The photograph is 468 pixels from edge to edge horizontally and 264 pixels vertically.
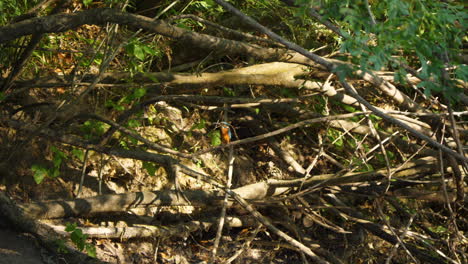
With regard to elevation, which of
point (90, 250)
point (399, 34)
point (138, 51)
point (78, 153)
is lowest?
point (90, 250)

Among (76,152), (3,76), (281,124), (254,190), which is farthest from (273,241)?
(3,76)

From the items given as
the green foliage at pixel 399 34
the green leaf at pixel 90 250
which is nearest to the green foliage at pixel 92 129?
the green leaf at pixel 90 250

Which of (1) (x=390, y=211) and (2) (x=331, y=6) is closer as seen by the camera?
(2) (x=331, y=6)

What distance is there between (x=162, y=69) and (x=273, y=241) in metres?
1.61

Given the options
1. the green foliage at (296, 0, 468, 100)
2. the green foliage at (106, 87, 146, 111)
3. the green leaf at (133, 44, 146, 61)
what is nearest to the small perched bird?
the green foliage at (106, 87, 146, 111)

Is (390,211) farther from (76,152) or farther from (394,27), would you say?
(394,27)

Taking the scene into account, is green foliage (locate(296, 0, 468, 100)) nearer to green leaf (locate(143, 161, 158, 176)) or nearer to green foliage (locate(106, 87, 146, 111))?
green foliage (locate(106, 87, 146, 111))

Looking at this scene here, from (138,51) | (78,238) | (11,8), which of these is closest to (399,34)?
(138,51)

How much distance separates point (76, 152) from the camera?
3.37 meters

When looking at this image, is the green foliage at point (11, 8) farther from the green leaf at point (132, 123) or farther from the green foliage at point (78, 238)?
the green foliage at point (78, 238)

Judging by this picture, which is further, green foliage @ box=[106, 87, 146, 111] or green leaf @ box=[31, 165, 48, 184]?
green foliage @ box=[106, 87, 146, 111]

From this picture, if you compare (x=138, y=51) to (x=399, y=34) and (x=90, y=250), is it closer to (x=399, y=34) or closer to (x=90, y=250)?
(x=90, y=250)

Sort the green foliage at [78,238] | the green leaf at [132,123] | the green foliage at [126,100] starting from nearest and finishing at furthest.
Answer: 1. the green foliage at [78,238]
2. the green foliage at [126,100]
3. the green leaf at [132,123]

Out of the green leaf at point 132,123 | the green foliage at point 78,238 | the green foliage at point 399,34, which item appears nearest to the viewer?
the green foliage at point 399,34
